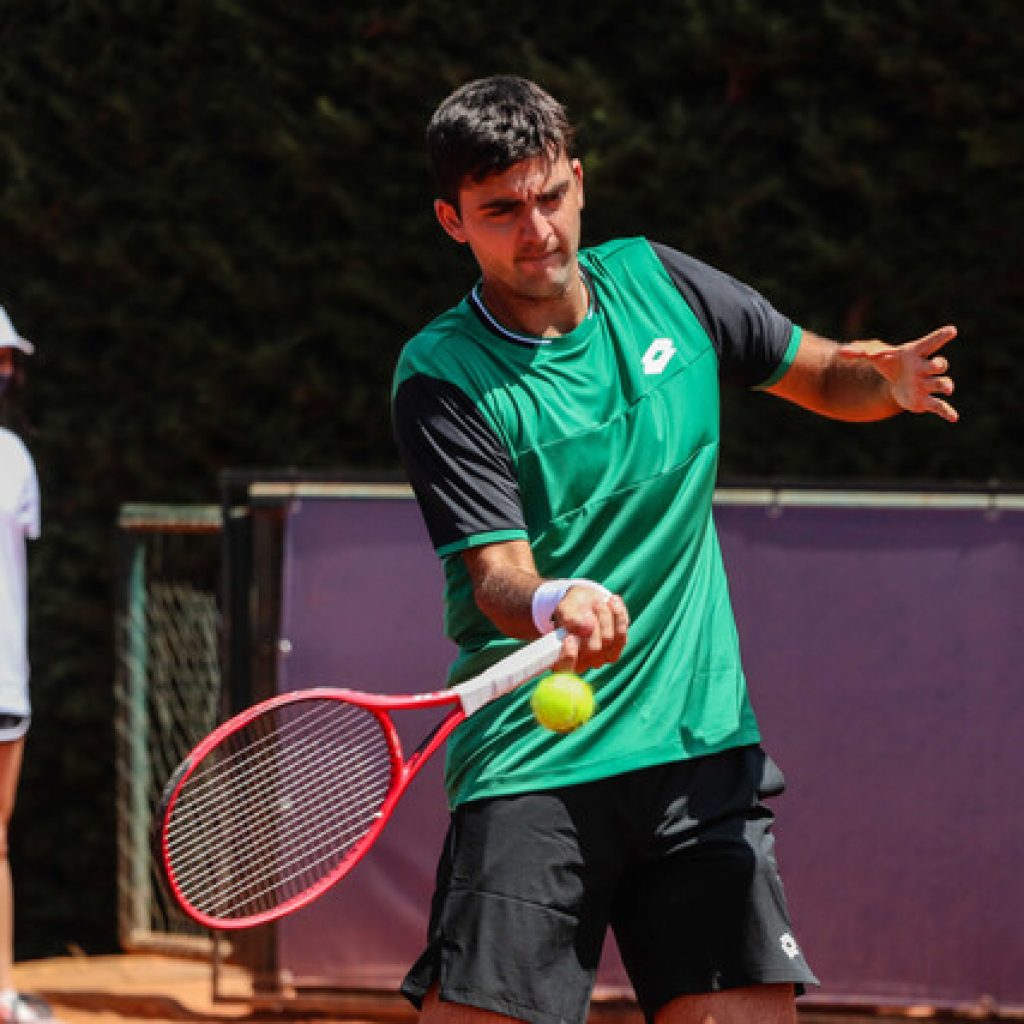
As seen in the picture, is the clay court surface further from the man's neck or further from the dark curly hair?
the dark curly hair

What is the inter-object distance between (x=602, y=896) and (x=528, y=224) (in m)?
1.00

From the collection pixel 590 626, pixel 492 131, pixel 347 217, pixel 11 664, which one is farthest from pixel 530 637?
pixel 347 217

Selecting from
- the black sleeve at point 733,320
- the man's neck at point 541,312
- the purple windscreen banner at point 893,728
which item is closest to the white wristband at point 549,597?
the man's neck at point 541,312

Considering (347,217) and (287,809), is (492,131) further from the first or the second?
(347,217)

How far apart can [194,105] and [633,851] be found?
498 cm

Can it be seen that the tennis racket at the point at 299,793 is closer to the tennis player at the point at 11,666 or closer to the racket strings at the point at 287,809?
the racket strings at the point at 287,809

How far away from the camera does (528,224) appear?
3.06m

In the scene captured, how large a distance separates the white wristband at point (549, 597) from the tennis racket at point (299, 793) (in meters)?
0.03

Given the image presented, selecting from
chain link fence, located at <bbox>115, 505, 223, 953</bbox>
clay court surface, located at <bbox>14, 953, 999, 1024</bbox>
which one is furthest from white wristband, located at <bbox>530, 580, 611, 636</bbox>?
chain link fence, located at <bbox>115, 505, 223, 953</bbox>

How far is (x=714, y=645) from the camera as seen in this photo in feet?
10.3

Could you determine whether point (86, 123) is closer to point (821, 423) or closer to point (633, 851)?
point (821, 423)

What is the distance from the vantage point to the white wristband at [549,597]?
2807mm

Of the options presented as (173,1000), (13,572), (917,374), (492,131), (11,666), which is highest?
(492,131)

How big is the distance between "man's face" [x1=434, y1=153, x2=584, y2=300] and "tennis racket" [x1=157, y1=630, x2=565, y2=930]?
566 millimetres
